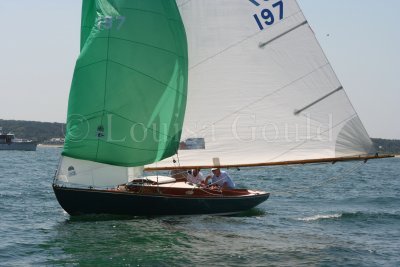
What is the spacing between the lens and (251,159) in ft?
66.7

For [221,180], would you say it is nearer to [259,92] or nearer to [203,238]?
[259,92]

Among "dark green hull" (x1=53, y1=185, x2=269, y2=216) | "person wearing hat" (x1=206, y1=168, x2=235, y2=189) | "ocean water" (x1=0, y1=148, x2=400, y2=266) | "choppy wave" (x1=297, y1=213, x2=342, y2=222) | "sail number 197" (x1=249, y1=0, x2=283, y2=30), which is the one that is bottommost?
"ocean water" (x1=0, y1=148, x2=400, y2=266)

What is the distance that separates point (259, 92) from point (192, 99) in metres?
2.24

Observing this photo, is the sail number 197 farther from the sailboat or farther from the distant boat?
the distant boat

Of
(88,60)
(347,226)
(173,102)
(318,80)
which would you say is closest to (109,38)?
(88,60)

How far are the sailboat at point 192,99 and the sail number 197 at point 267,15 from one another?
3 cm

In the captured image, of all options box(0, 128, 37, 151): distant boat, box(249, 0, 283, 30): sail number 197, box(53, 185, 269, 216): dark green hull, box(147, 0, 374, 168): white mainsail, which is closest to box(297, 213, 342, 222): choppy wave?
box(53, 185, 269, 216): dark green hull

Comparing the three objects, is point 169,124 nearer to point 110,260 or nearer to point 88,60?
point 88,60

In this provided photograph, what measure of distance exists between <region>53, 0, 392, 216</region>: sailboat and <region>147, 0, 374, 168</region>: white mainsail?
0.10 feet

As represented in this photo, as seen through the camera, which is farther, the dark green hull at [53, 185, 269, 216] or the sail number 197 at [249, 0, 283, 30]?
the dark green hull at [53, 185, 269, 216]

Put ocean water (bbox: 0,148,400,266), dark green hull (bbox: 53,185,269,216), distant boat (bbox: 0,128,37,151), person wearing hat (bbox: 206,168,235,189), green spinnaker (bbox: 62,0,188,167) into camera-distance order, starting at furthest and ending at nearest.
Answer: distant boat (bbox: 0,128,37,151), person wearing hat (bbox: 206,168,235,189), dark green hull (bbox: 53,185,269,216), green spinnaker (bbox: 62,0,188,167), ocean water (bbox: 0,148,400,266)

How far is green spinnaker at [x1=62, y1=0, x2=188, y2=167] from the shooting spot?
19.6 metres

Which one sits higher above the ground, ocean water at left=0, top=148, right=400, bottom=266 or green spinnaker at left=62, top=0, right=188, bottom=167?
green spinnaker at left=62, top=0, right=188, bottom=167

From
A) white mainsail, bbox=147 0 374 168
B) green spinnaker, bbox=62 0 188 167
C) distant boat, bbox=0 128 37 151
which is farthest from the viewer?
distant boat, bbox=0 128 37 151
